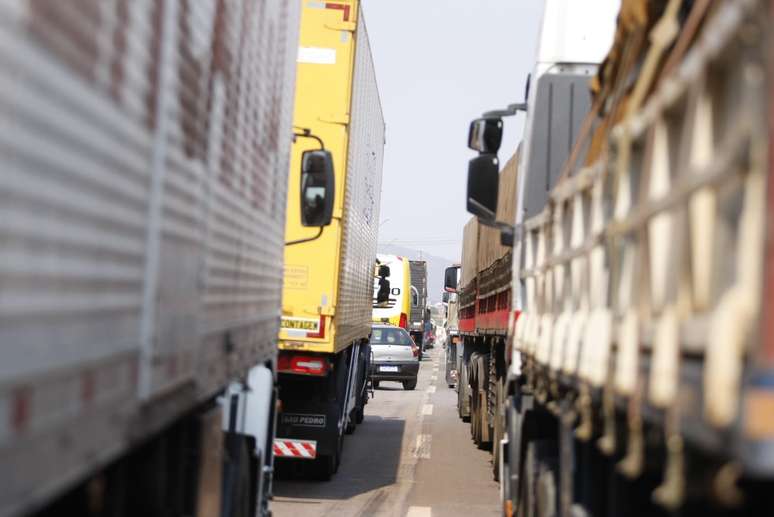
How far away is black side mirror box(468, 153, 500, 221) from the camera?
8.23 metres

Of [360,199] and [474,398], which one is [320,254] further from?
[474,398]

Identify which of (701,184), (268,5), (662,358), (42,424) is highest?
(268,5)

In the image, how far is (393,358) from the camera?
1241 inches

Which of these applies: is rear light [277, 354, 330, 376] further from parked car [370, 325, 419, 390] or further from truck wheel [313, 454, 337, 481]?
parked car [370, 325, 419, 390]

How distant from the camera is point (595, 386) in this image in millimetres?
4316

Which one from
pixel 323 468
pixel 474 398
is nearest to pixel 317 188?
pixel 323 468

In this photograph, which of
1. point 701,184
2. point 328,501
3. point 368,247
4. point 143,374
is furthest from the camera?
point 368,247

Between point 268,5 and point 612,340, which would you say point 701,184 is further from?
point 268,5

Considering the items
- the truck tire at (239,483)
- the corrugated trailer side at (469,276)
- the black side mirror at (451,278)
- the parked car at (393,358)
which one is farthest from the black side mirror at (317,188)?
the parked car at (393,358)

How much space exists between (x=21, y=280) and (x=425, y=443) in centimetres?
1636

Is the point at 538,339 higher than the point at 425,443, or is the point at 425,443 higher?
the point at 538,339

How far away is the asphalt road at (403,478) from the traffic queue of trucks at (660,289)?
446 cm

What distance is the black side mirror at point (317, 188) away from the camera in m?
9.28

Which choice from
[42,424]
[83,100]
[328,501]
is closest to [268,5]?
[83,100]
